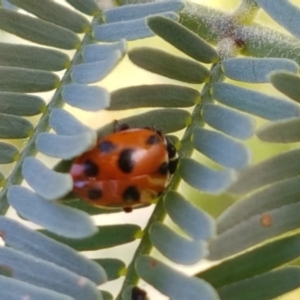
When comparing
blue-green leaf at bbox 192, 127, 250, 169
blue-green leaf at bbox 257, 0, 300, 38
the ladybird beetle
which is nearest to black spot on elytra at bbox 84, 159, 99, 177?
the ladybird beetle

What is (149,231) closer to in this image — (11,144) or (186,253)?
(186,253)

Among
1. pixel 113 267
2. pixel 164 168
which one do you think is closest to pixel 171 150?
pixel 164 168

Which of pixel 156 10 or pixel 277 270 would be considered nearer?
pixel 277 270

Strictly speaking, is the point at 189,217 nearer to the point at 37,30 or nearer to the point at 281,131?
the point at 281,131

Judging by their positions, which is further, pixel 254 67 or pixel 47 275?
pixel 254 67

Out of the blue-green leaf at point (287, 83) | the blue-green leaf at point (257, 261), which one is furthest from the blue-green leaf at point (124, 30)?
the blue-green leaf at point (257, 261)

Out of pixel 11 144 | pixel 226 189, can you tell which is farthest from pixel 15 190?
pixel 226 189

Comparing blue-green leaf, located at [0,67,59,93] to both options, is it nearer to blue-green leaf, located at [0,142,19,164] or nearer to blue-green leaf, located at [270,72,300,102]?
blue-green leaf, located at [0,142,19,164]
